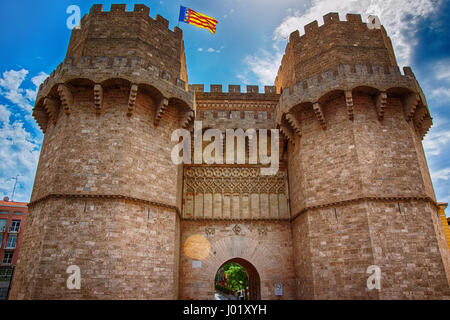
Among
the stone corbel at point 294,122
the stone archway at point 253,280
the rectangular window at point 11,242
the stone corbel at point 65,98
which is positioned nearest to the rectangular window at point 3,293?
the rectangular window at point 11,242

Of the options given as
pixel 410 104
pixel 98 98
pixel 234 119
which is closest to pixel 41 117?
pixel 98 98

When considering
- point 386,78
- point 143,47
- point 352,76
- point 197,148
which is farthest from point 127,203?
point 386,78

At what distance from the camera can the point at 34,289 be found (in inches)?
311

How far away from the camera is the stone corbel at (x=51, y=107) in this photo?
10422 mm

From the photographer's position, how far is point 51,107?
34.4 feet

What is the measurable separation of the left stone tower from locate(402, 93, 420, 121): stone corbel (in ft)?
25.6

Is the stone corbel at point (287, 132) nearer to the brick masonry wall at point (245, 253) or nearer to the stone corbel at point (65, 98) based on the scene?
the brick masonry wall at point (245, 253)

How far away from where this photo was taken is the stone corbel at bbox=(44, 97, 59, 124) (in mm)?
10422

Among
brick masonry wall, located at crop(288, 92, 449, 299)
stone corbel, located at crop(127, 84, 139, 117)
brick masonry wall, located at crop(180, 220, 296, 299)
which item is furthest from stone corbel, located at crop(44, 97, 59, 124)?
brick masonry wall, located at crop(288, 92, 449, 299)

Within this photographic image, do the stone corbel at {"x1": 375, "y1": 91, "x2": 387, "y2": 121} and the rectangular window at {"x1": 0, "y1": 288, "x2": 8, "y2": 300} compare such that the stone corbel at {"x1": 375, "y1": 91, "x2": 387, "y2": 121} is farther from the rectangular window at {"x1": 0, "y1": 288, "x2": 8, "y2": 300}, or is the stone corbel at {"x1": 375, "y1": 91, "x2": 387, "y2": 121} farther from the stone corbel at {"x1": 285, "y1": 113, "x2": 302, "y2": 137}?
the rectangular window at {"x1": 0, "y1": 288, "x2": 8, "y2": 300}

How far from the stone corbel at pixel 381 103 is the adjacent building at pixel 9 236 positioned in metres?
29.2

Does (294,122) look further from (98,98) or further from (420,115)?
(98,98)
